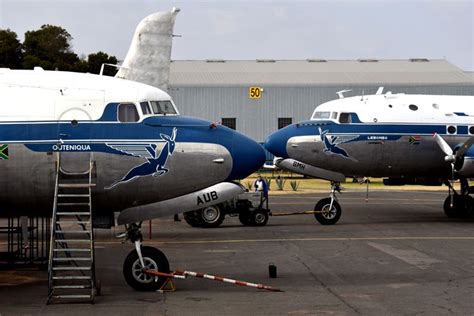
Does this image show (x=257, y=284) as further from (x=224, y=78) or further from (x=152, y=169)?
(x=224, y=78)

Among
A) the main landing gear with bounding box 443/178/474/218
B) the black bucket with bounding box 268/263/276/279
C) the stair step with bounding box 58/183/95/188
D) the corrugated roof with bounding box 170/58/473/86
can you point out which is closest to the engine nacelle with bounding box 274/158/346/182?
the main landing gear with bounding box 443/178/474/218

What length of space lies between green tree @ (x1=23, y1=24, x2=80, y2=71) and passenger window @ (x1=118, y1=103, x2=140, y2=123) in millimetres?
48621

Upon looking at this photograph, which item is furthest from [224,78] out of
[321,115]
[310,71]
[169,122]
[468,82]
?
[169,122]

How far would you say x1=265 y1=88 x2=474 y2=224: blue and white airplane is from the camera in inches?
1266

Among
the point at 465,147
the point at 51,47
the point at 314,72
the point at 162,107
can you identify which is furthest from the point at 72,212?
the point at 314,72

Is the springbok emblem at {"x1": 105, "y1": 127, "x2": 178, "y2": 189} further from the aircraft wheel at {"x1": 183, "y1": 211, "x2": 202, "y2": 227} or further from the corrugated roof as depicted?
the corrugated roof

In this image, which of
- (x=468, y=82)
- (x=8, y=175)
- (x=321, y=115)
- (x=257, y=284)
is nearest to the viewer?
(x=8, y=175)

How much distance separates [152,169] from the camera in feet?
59.3

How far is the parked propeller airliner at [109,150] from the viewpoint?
699 inches

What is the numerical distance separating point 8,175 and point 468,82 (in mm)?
73461

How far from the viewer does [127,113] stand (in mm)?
18344

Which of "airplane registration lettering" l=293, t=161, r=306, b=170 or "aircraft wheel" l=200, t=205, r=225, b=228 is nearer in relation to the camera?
"aircraft wheel" l=200, t=205, r=225, b=228

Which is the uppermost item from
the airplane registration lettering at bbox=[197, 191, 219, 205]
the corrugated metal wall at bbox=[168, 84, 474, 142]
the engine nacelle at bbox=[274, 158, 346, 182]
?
the corrugated metal wall at bbox=[168, 84, 474, 142]

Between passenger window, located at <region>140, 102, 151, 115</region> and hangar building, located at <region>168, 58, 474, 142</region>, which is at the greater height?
hangar building, located at <region>168, 58, 474, 142</region>
